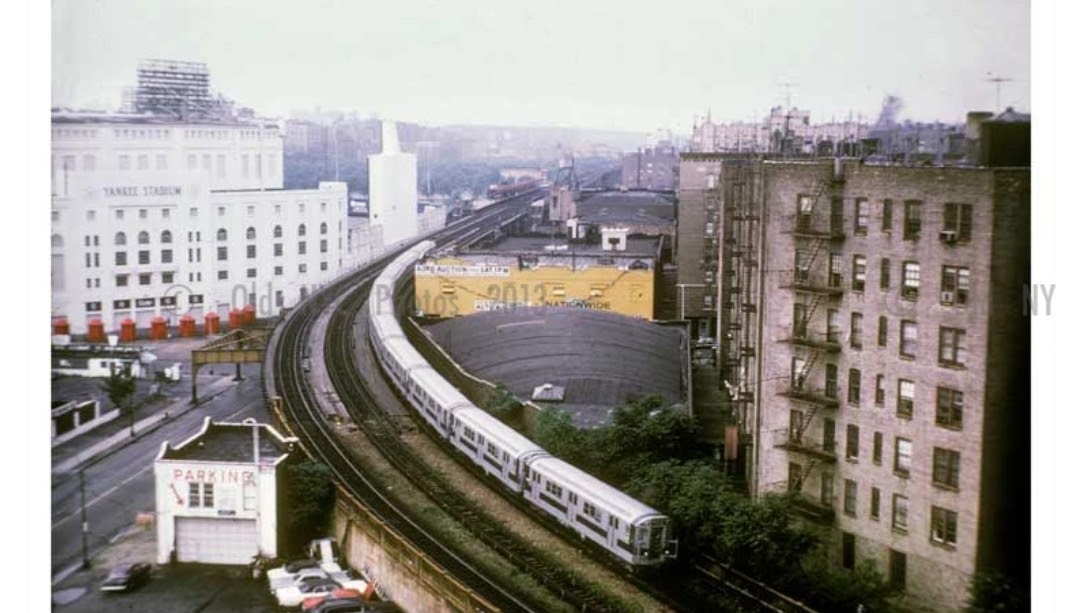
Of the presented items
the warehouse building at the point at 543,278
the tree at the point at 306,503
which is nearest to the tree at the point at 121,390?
the tree at the point at 306,503

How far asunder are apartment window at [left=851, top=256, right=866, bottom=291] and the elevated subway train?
60.1 inches

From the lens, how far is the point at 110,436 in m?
6.12

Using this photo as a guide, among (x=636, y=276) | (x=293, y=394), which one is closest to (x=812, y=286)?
(x=636, y=276)

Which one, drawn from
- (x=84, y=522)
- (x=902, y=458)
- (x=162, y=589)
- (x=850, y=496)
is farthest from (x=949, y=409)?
(x=84, y=522)

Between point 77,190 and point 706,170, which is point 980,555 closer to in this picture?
point 706,170

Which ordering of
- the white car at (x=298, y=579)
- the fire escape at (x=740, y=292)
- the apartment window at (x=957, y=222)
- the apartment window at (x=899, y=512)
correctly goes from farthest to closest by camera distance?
1. the fire escape at (x=740, y=292)
2. the apartment window at (x=899, y=512)
3. the white car at (x=298, y=579)
4. the apartment window at (x=957, y=222)

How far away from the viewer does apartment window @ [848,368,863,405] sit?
6016 mm

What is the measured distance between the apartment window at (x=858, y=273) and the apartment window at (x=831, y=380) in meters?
0.44

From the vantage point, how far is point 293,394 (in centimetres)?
640

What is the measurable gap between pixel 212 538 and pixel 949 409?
370 centimetres

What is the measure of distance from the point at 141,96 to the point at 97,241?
78 centimetres

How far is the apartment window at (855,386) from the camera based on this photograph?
6016 mm

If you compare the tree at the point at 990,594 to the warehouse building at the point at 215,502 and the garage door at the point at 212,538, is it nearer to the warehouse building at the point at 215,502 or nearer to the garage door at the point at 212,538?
the warehouse building at the point at 215,502

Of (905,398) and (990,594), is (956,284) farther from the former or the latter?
(990,594)
